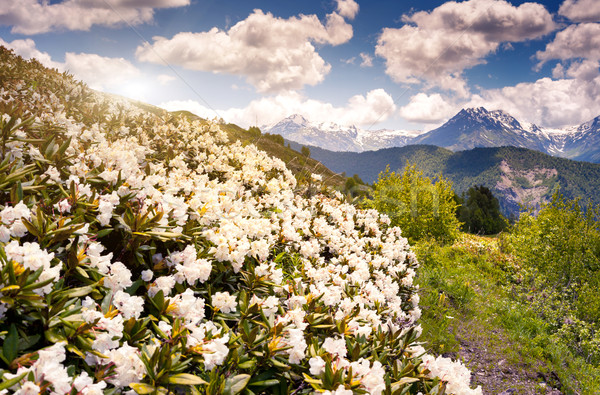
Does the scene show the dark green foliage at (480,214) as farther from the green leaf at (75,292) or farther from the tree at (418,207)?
the green leaf at (75,292)

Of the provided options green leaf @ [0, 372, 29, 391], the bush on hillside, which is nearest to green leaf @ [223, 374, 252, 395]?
green leaf @ [0, 372, 29, 391]

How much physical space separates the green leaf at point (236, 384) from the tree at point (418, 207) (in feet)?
35.3

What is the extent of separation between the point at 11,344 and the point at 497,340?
7312 mm

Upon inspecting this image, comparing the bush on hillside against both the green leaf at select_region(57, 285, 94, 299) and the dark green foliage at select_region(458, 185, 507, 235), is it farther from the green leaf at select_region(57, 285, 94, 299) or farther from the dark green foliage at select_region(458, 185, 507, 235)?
the dark green foliage at select_region(458, 185, 507, 235)

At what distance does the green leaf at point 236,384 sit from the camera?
5.35 feet

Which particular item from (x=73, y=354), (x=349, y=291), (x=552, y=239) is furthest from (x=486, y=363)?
(x=73, y=354)

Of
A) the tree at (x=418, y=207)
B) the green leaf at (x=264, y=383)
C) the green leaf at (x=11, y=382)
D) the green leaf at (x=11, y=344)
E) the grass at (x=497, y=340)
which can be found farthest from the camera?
the tree at (x=418, y=207)

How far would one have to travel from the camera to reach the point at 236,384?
1679 millimetres

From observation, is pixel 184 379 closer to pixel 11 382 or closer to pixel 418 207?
pixel 11 382

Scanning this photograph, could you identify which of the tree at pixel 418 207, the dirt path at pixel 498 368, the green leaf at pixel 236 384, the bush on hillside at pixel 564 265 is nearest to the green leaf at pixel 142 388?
the green leaf at pixel 236 384

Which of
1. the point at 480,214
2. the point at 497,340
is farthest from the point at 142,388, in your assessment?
the point at 480,214

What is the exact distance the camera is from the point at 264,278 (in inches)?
104

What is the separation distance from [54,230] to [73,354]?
0.67 metres

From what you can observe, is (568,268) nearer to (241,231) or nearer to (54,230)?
(241,231)
